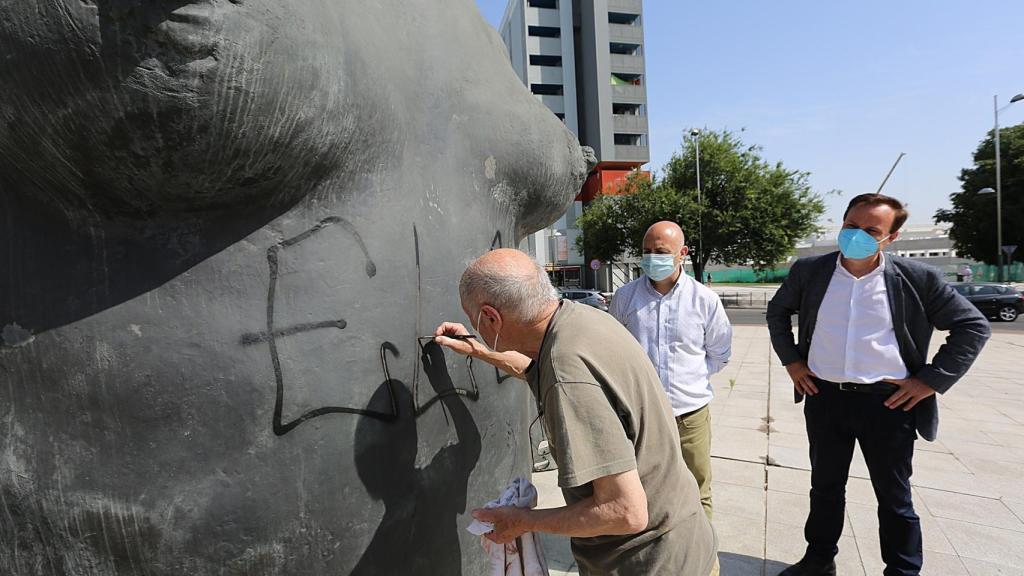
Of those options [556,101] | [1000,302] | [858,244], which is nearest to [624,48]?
[556,101]

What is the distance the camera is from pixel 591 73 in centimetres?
4300

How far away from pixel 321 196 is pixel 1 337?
2.38 ft

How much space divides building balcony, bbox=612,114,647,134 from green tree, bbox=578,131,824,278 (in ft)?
56.8

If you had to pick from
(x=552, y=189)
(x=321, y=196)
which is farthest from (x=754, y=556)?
(x=321, y=196)

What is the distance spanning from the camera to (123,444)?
126 centimetres

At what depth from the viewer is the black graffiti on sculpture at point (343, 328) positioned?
4.44 ft

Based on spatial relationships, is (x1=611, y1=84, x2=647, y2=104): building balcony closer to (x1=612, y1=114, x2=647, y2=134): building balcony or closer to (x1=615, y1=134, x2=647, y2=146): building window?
(x1=612, y1=114, x2=647, y2=134): building balcony

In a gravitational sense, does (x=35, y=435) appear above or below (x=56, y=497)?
above

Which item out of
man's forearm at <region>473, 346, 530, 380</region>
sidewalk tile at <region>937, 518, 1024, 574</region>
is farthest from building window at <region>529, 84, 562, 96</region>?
man's forearm at <region>473, 346, 530, 380</region>

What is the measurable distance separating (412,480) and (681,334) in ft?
6.12

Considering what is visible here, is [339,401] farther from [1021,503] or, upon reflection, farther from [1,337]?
[1021,503]

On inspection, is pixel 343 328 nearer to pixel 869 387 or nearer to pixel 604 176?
pixel 869 387

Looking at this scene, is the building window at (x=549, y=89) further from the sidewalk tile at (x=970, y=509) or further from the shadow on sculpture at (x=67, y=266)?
the shadow on sculpture at (x=67, y=266)

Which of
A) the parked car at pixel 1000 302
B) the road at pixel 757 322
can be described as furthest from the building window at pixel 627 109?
the parked car at pixel 1000 302
